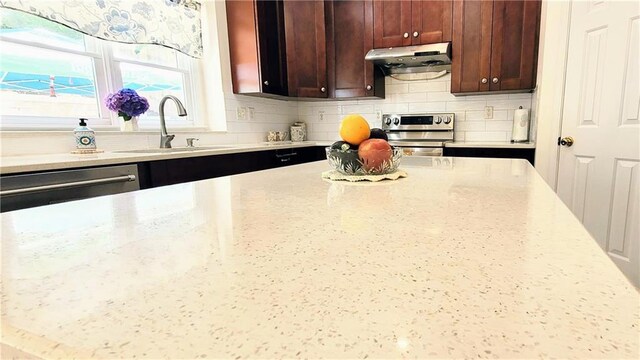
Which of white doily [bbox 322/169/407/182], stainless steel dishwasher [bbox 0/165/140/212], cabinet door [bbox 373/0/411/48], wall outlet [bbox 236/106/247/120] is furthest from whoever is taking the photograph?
wall outlet [bbox 236/106/247/120]

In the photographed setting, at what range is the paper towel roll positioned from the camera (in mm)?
2646

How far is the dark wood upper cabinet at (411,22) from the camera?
270 centimetres

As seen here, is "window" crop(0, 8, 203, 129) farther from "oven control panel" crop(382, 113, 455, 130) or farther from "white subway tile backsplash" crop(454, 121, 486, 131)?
"white subway tile backsplash" crop(454, 121, 486, 131)

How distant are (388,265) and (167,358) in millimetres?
215

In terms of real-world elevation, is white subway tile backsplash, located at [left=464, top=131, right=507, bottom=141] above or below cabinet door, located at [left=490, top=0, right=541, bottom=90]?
below

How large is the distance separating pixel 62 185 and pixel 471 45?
9.28ft

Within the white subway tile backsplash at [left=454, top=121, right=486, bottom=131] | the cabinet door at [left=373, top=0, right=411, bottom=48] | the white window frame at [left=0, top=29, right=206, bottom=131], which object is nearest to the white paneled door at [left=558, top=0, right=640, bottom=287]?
the white subway tile backsplash at [left=454, top=121, right=486, bottom=131]

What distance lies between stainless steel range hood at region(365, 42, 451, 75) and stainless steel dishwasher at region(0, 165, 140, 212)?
2.14 metres

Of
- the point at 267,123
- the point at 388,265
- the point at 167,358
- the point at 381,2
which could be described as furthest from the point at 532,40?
the point at 167,358

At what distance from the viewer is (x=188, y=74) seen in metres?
2.73

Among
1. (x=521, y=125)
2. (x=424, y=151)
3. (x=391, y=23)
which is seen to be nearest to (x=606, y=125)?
(x=521, y=125)

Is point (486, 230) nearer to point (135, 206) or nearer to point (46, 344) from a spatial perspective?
point (46, 344)

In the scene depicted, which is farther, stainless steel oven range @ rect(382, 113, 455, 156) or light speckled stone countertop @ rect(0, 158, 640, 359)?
stainless steel oven range @ rect(382, 113, 455, 156)

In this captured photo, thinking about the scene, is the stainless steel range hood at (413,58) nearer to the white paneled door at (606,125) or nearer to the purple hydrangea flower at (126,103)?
the white paneled door at (606,125)
